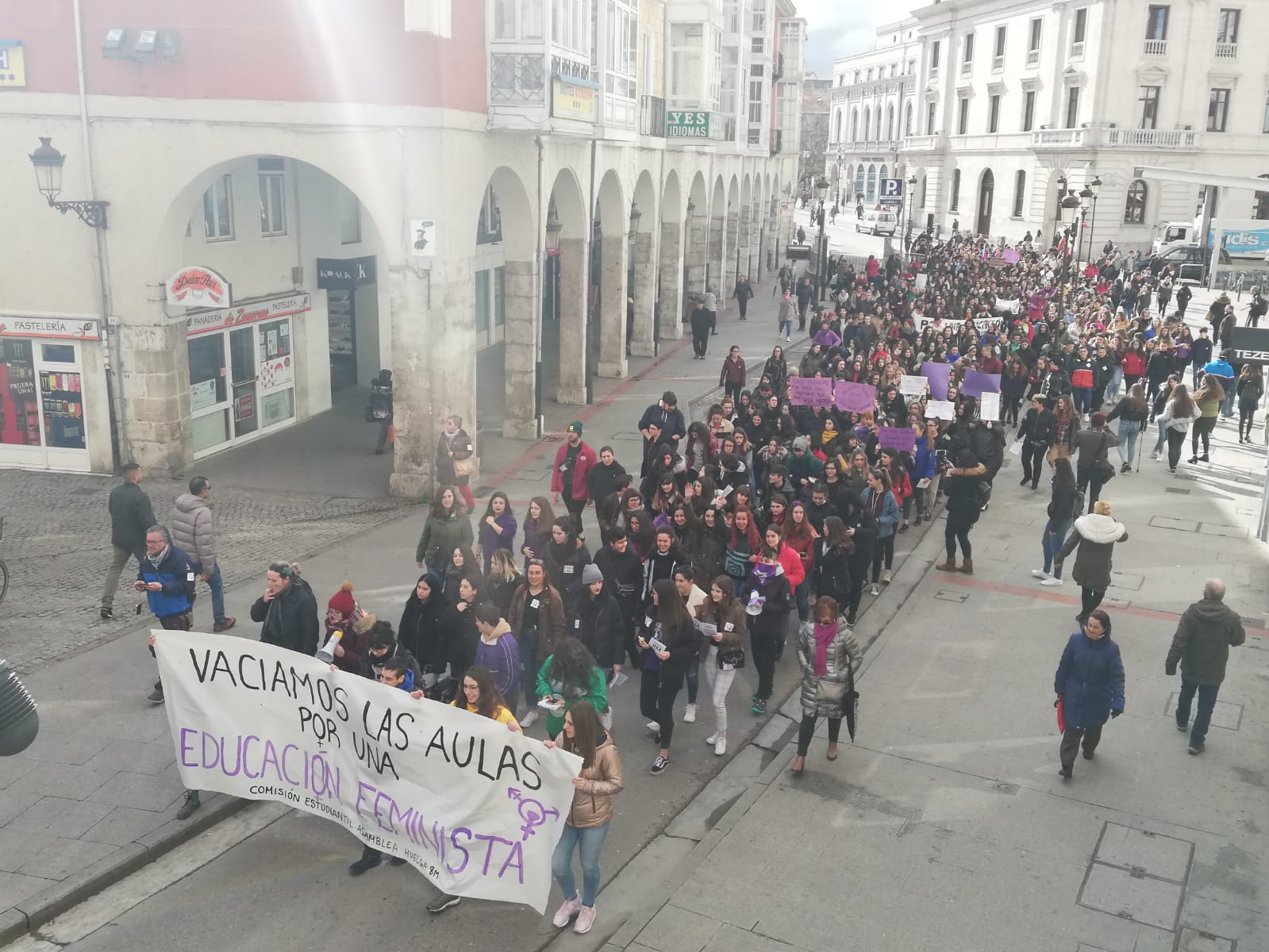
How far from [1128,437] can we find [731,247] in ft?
101

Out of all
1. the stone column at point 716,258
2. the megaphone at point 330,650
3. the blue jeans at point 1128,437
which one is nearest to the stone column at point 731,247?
the stone column at point 716,258

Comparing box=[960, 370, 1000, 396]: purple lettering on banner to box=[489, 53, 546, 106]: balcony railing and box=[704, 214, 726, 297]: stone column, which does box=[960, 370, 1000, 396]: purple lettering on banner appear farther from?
box=[704, 214, 726, 297]: stone column

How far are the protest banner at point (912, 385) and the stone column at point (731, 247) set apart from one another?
26651 millimetres

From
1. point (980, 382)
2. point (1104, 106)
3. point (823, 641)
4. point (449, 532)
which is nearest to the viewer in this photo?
point (823, 641)

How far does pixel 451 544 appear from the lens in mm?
Result: 11422

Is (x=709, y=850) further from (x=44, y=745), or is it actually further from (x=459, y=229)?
(x=459, y=229)

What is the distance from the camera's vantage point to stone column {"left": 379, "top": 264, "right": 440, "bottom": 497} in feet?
54.5

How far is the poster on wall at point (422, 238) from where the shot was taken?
16.4m

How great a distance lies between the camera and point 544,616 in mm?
9539

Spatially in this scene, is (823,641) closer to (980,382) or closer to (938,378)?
(938,378)

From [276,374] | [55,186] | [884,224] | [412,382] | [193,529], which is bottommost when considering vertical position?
[276,374]

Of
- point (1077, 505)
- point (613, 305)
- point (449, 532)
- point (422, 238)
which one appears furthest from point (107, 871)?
point (613, 305)

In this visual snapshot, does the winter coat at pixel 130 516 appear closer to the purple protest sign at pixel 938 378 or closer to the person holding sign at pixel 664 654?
the person holding sign at pixel 664 654

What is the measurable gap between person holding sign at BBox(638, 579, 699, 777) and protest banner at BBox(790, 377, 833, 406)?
28.4 ft
